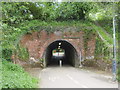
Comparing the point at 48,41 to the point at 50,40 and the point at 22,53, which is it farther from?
the point at 22,53

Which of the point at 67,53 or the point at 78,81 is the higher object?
the point at 67,53

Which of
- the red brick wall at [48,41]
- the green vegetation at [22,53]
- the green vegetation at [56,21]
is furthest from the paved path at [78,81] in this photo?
the red brick wall at [48,41]

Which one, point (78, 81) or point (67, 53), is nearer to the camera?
point (78, 81)

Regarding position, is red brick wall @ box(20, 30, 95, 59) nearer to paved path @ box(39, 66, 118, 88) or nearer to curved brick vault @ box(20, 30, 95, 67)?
curved brick vault @ box(20, 30, 95, 67)

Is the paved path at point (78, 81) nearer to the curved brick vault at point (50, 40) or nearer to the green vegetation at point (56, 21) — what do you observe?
the green vegetation at point (56, 21)

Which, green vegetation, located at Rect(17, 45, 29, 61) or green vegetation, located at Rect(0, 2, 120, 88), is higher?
green vegetation, located at Rect(0, 2, 120, 88)

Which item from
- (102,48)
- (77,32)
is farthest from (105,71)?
(77,32)

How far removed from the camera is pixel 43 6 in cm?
1622

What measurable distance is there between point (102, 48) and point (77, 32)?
3.20 metres

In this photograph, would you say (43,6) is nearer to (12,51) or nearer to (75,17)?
(75,17)

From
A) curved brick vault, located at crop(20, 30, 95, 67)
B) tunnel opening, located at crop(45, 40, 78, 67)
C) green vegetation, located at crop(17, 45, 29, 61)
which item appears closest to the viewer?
green vegetation, located at crop(17, 45, 29, 61)

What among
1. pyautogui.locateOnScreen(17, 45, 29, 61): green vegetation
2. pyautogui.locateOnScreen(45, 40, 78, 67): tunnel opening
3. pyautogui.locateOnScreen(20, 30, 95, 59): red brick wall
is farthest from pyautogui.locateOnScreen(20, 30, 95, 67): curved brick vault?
pyautogui.locateOnScreen(45, 40, 78, 67): tunnel opening

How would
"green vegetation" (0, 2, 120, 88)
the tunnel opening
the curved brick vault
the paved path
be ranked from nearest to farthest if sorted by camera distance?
the paved path → "green vegetation" (0, 2, 120, 88) → the curved brick vault → the tunnel opening

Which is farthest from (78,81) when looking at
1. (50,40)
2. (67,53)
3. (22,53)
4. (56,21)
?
(67,53)
